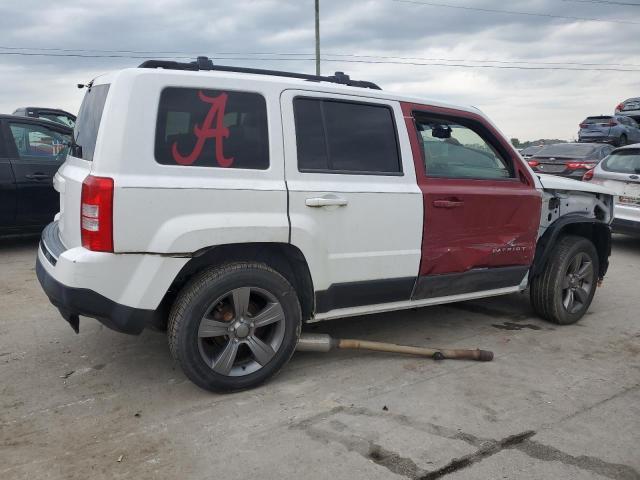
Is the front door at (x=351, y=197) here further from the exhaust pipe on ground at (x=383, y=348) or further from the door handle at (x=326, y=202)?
the exhaust pipe on ground at (x=383, y=348)

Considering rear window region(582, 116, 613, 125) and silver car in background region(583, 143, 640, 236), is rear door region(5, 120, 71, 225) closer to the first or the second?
silver car in background region(583, 143, 640, 236)

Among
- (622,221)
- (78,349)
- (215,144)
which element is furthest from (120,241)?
(622,221)

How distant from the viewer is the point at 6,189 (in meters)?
6.95

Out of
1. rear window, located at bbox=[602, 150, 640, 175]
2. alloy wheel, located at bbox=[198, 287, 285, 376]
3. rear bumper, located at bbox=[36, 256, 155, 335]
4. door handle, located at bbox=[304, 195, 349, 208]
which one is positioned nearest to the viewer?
rear bumper, located at bbox=[36, 256, 155, 335]

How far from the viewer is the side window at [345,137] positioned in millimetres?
3564

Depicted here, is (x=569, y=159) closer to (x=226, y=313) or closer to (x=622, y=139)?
(x=622, y=139)

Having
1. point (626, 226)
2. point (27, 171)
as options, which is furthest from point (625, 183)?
point (27, 171)

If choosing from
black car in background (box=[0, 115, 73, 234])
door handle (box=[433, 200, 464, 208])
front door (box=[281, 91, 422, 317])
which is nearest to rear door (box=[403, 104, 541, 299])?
door handle (box=[433, 200, 464, 208])

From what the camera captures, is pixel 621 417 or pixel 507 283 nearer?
pixel 621 417

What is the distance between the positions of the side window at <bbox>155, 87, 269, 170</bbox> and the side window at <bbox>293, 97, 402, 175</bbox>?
26 cm

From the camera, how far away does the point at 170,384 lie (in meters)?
3.60

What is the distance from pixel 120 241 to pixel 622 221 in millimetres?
7325

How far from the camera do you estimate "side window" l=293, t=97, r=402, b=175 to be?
11.7 feet

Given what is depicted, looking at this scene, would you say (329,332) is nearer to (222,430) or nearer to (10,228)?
(222,430)
